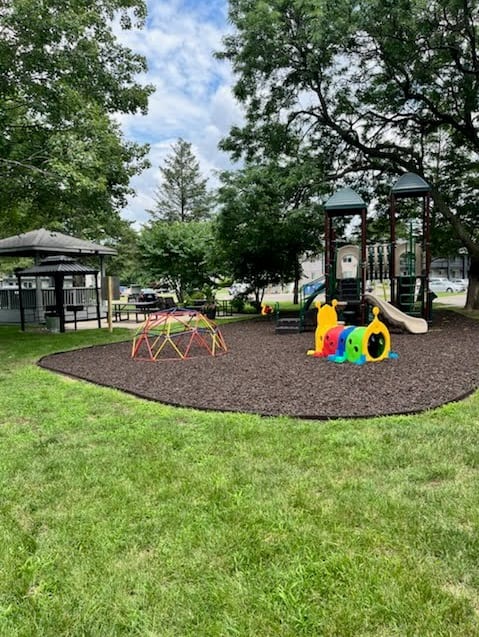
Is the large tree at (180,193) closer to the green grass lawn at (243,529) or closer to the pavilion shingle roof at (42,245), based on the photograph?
the pavilion shingle roof at (42,245)

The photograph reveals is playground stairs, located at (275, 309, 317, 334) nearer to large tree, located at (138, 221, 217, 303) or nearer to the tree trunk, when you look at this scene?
the tree trunk

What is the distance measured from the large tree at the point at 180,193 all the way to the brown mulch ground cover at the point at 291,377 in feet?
136

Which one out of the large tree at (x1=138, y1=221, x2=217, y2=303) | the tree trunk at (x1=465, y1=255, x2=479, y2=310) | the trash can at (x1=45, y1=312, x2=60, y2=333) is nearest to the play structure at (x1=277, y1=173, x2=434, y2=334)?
the tree trunk at (x1=465, y1=255, x2=479, y2=310)

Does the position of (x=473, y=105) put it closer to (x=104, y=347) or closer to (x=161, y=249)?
(x=104, y=347)

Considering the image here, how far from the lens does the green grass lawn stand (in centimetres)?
173

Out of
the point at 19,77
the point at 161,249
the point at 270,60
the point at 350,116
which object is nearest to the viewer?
the point at 19,77

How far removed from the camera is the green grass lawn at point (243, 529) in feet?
5.66

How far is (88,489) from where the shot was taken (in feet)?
9.09

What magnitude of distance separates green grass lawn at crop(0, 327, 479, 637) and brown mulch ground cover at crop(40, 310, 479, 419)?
0.54 metres

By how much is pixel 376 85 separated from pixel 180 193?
126 ft

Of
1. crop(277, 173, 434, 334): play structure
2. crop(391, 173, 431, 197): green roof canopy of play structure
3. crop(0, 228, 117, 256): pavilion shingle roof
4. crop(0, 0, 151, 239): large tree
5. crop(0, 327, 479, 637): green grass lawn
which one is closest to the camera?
crop(0, 327, 479, 637): green grass lawn

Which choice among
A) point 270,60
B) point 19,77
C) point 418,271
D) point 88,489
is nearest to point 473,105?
point 418,271

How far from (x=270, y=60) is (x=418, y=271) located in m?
6.53

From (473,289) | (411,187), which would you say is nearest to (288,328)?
(411,187)
